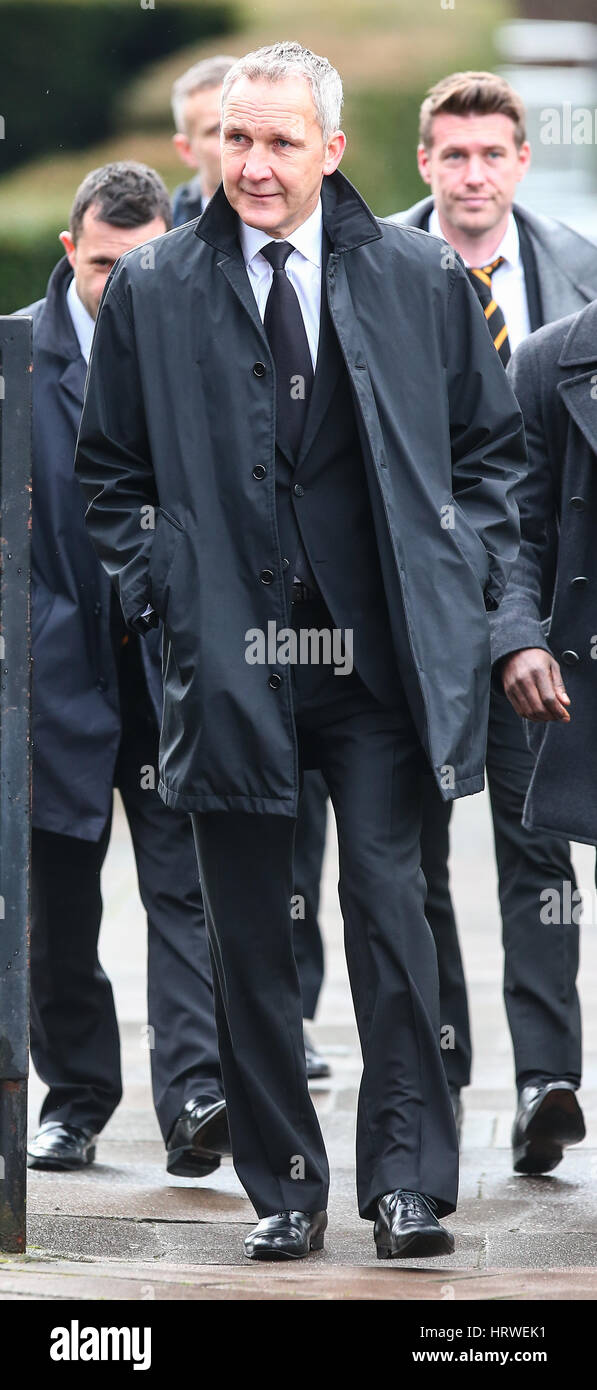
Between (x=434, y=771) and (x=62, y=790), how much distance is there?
1.32 m

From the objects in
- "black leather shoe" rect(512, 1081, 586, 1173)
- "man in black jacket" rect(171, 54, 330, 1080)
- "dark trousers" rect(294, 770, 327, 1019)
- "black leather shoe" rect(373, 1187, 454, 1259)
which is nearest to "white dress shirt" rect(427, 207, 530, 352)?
"man in black jacket" rect(171, 54, 330, 1080)

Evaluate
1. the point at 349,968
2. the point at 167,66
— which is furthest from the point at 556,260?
the point at 167,66

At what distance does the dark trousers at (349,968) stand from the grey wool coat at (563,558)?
1.84ft

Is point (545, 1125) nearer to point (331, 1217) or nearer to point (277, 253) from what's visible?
point (331, 1217)

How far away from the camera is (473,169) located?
217 inches

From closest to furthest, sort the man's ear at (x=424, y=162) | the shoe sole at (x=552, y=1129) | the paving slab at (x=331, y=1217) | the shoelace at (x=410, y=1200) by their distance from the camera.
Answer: the paving slab at (x=331, y=1217) → the shoelace at (x=410, y=1200) → the shoe sole at (x=552, y=1129) → the man's ear at (x=424, y=162)

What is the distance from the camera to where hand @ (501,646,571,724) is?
174 inches

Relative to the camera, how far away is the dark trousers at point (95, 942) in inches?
201

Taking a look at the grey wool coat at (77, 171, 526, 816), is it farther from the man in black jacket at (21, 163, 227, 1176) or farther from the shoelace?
the man in black jacket at (21, 163, 227, 1176)

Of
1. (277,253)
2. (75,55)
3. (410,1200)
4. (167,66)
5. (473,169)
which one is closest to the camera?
(410,1200)

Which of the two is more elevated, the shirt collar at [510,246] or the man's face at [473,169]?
the man's face at [473,169]

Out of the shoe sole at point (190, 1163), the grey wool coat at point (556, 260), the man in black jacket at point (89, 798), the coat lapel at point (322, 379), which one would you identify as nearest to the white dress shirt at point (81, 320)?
the man in black jacket at point (89, 798)

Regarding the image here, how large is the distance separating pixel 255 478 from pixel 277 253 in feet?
1.38
